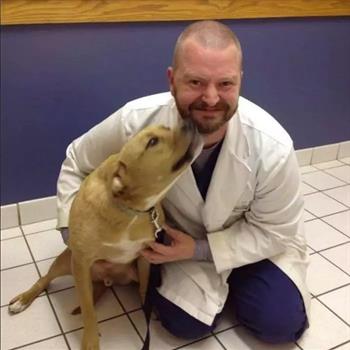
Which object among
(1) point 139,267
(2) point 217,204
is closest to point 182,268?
(1) point 139,267

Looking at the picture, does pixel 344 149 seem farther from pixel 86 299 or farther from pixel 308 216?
pixel 86 299

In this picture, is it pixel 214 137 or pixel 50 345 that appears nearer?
pixel 214 137

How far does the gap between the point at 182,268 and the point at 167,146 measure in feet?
1.65

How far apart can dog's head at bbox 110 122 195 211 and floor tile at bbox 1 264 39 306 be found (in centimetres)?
70

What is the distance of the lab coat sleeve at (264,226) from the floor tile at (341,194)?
0.98 metres

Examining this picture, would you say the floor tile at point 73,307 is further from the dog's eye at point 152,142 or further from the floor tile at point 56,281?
the dog's eye at point 152,142

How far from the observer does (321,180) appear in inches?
97.6

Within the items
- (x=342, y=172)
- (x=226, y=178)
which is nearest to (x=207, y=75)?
(x=226, y=178)

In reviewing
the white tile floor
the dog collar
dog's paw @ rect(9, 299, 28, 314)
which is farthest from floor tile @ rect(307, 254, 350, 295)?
dog's paw @ rect(9, 299, 28, 314)

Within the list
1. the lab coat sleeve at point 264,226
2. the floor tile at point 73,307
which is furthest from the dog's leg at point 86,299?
the lab coat sleeve at point 264,226

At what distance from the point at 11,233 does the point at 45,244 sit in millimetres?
193

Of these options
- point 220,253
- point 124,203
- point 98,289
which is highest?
point 124,203

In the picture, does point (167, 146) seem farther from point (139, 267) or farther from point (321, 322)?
point (321, 322)

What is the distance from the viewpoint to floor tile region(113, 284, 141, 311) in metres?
1.56
